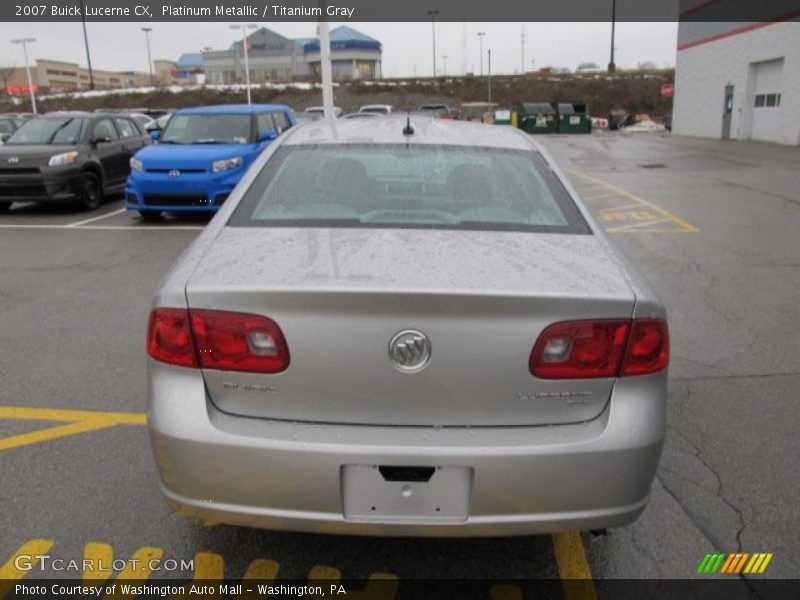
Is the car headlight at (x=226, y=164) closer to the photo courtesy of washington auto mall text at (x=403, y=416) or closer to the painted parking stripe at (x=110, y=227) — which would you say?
the painted parking stripe at (x=110, y=227)

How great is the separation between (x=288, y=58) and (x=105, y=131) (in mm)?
78602

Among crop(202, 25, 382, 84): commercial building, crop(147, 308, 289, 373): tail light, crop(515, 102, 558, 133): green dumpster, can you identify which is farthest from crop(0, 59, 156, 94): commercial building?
crop(147, 308, 289, 373): tail light

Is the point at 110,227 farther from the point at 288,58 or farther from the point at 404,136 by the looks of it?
the point at 288,58

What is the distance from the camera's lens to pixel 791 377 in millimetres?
4391

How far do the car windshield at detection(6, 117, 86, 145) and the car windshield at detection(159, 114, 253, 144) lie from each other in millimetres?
1982

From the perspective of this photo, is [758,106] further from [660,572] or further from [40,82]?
[40,82]

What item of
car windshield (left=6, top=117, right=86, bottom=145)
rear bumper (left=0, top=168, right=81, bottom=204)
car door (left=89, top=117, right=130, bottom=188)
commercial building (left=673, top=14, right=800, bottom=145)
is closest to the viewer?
rear bumper (left=0, top=168, right=81, bottom=204)

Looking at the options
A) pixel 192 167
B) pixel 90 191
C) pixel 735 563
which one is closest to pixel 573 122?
pixel 90 191

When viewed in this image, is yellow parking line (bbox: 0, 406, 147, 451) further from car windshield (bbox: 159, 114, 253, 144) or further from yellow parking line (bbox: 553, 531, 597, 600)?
car windshield (bbox: 159, 114, 253, 144)

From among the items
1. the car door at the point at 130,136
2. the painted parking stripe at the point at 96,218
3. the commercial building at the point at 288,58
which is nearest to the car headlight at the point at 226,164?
the painted parking stripe at the point at 96,218

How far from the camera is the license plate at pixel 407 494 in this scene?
2.09 metres

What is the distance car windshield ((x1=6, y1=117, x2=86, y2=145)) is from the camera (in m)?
11.8

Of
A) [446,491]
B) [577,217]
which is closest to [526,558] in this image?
[446,491]

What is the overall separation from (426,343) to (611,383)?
626mm
